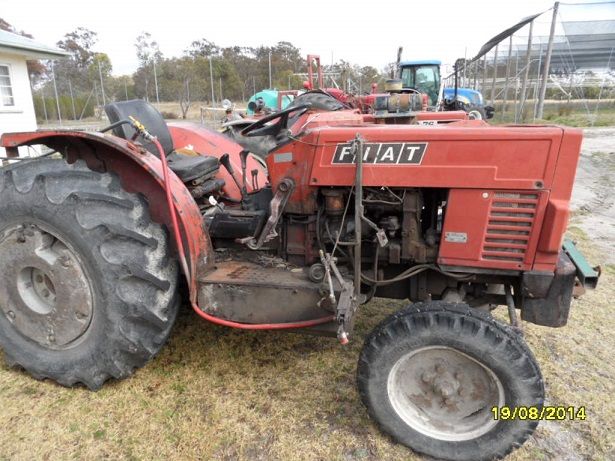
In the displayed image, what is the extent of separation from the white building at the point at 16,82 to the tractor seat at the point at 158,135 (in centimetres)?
946

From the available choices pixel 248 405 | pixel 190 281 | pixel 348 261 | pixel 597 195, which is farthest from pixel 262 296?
pixel 597 195

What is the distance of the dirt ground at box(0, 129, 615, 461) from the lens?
7.03 feet

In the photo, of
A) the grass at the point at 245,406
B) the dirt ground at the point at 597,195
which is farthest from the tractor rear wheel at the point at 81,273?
the dirt ground at the point at 597,195

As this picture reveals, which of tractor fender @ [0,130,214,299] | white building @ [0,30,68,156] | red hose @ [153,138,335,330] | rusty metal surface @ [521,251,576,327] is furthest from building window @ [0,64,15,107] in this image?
rusty metal surface @ [521,251,576,327]

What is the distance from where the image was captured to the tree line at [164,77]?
20.0 metres

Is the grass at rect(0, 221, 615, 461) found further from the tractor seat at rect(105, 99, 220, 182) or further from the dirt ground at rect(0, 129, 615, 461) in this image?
the tractor seat at rect(105, 99, 220, 182)

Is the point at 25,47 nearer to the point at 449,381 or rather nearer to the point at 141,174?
the point at 141,174

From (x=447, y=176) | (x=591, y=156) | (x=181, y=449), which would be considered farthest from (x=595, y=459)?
(x=591, y=156)

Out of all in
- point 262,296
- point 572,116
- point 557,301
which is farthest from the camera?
point 572,116

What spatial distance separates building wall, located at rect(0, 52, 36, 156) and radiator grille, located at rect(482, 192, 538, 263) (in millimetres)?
11912

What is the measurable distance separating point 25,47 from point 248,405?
11.7m

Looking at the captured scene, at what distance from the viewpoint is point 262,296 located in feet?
7.48

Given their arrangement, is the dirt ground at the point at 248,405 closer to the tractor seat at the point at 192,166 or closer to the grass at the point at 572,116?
the tractor seat at the point at 192,166

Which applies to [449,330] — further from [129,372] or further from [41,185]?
[41,185]
